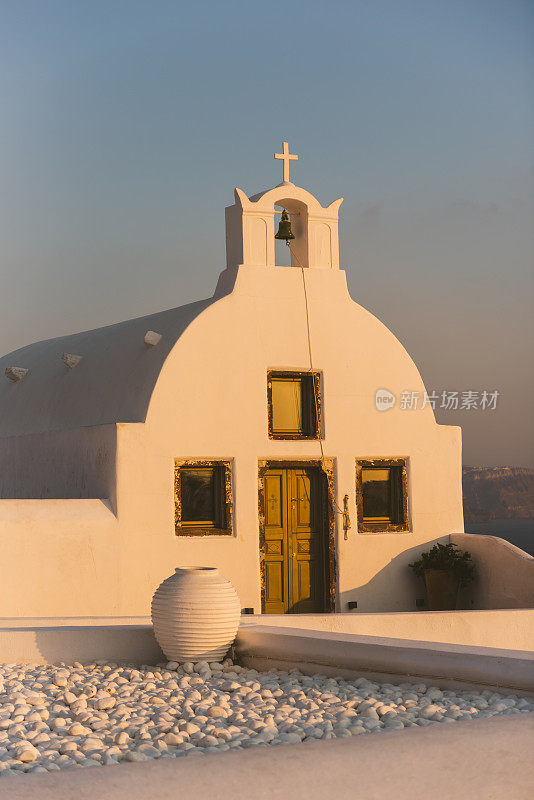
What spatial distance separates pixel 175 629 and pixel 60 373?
808 cm

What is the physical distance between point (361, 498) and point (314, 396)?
1571 mm

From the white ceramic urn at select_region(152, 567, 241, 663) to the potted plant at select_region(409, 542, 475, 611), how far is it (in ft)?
17.8

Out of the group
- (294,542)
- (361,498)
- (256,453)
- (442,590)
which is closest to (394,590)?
(442,590)

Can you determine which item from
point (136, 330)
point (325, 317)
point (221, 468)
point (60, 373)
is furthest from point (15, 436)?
point (325, 317)

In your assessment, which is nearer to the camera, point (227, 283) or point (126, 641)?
point (126, 641)

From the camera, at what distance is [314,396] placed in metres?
13.2

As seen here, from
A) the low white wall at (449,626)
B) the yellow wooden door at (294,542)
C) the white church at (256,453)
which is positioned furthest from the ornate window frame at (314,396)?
the low white wall at (449,626)

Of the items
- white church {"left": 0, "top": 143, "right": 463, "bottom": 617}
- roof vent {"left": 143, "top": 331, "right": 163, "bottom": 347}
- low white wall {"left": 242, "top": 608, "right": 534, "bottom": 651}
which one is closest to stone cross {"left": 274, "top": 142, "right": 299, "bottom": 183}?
white church {"left": 0, "top": 143, "right": 463, "bottom": 617}

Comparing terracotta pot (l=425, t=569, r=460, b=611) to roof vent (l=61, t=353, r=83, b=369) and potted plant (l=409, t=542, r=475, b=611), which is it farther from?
roof vent (l=61, t=353, r=83, b=369)

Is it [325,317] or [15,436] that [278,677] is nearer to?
[325,317]

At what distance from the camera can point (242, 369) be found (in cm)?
1275

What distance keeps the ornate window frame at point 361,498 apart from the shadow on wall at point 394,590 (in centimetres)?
37

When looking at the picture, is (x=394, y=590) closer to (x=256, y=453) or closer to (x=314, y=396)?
(x=256, y=453)

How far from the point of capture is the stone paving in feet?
17.4
